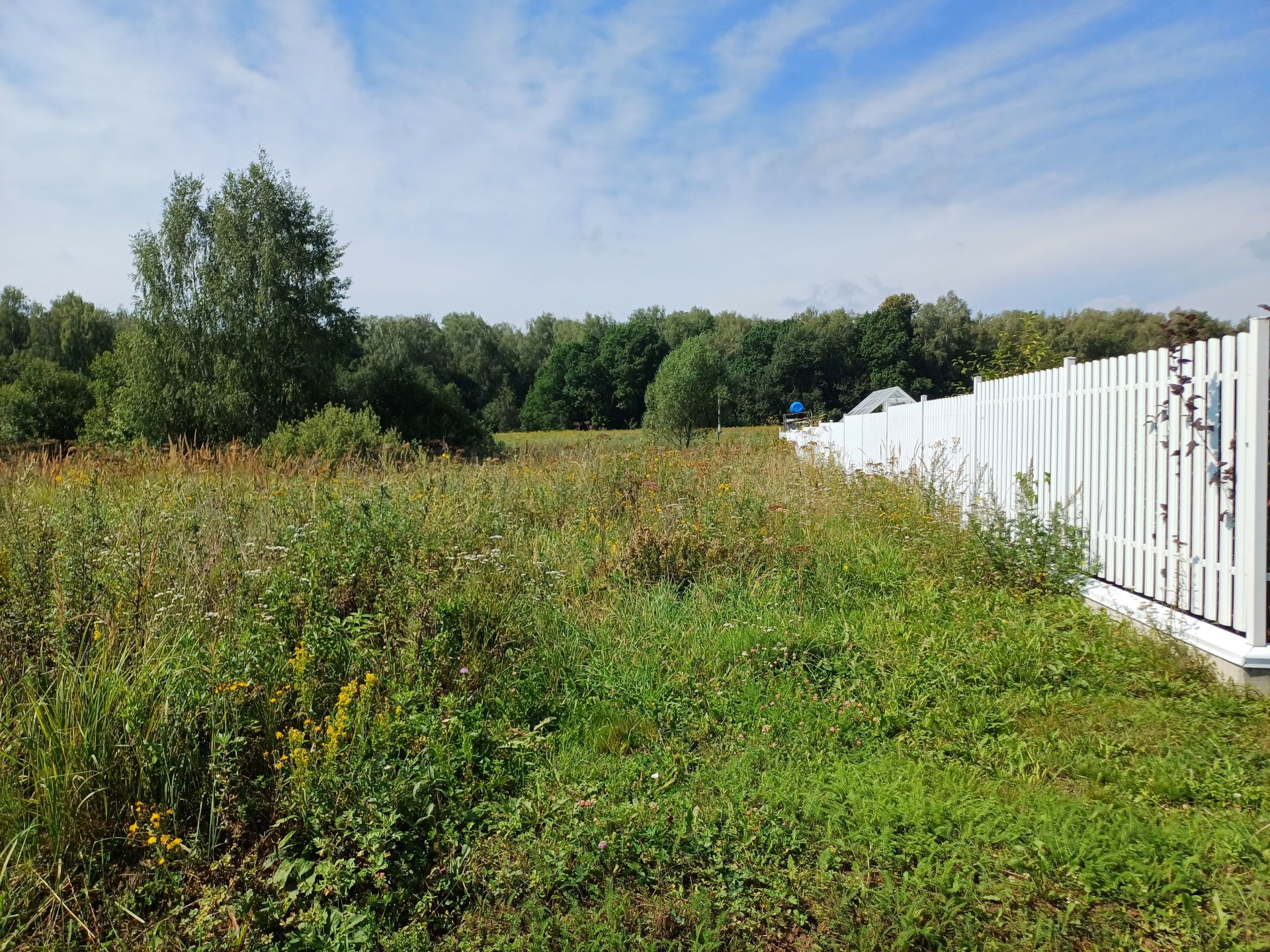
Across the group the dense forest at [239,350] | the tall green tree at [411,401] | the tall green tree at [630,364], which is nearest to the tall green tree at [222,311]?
the dense forest at [239,350]

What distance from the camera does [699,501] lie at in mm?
7359

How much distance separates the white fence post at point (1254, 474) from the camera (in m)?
4.27

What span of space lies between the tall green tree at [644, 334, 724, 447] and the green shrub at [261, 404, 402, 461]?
711 inches

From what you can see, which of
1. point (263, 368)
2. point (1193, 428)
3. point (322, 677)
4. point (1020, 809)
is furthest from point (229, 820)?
point (263, 368)

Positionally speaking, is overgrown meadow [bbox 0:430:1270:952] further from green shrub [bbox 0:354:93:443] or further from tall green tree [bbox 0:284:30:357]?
tall green tree [bbox 0:284:30:357]

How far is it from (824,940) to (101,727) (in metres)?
2.69

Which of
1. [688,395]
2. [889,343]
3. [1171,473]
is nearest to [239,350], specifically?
[688,395]

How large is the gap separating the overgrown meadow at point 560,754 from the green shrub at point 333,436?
7.90 meters

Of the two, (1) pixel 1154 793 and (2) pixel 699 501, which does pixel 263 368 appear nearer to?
(2) pixel 699 501

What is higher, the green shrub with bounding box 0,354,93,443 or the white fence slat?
the green shrub with bounding box 0,354,93,443

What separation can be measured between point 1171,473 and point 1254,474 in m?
0.74

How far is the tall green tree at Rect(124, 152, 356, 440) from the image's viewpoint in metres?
30.1

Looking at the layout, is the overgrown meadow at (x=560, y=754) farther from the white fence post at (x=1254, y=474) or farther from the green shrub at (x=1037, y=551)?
the white fence post at (x=1254, y=474)

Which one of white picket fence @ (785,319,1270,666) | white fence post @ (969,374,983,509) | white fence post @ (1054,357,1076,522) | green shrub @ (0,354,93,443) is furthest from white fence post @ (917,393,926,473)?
green shrub @ (0,354,93,443)
